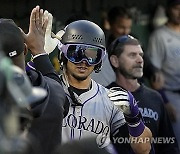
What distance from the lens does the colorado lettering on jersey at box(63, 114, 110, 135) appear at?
416 cm

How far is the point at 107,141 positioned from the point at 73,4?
362 cm

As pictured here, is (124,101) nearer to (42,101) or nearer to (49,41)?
(49,41)

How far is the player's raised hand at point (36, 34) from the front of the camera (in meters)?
3.64

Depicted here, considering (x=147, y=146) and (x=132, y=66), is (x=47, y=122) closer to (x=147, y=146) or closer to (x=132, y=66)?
(x=147, y=146)

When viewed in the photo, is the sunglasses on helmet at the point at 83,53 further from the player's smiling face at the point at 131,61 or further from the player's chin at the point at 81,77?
the player's smiling face at the point at 131,61

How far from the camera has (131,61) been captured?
209 inches

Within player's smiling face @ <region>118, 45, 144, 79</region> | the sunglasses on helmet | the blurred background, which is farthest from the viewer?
the blurred background

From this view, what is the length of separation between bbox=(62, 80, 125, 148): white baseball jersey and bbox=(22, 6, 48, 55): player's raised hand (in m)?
0.64

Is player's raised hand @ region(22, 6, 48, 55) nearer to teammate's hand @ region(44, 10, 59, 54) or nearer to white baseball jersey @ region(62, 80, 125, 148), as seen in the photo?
teammate's hand @ region(44, 10, 59, 54)

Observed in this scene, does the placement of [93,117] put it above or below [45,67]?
below

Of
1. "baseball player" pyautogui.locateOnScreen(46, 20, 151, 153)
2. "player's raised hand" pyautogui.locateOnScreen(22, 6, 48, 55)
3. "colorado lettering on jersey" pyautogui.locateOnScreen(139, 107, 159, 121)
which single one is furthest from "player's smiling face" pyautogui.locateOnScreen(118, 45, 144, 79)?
"player's raised hand" pyautogui.locateOnScreen(22, 6, 48, 55)

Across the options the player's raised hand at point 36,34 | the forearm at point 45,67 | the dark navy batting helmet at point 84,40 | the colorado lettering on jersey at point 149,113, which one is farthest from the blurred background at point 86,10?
the forearm at point 45,67

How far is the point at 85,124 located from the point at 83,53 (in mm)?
443

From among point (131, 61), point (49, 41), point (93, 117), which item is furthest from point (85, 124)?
point (131, 61)
